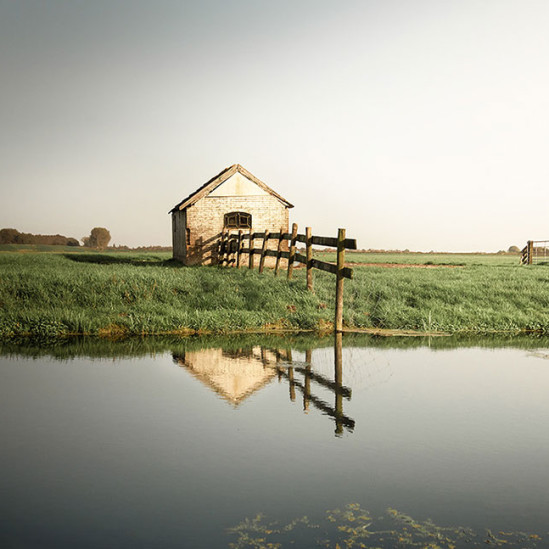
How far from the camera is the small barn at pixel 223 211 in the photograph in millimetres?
30344

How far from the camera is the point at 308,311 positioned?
13570mm

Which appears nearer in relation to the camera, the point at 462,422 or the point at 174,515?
the point at 174,515

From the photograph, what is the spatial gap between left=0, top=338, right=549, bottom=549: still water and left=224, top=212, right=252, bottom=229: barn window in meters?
22.5

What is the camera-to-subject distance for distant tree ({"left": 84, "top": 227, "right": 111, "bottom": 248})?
322 feet

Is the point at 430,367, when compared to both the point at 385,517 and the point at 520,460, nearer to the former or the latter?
the point at 520,460

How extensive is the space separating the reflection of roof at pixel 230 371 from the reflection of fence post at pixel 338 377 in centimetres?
90

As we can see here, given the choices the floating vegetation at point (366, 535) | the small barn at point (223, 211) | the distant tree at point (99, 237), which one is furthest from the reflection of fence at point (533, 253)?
the distant tree at point (99, 237)

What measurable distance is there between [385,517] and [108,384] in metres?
4.67

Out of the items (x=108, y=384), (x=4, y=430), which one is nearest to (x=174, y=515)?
(x=4, y=430)

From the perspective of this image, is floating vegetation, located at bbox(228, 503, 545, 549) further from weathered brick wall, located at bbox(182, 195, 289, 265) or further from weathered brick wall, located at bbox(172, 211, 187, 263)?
weathered brick wall, located at bbox(172, 211, 187, 263)

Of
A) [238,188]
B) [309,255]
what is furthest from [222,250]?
[309,255]

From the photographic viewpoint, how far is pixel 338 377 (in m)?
8.05

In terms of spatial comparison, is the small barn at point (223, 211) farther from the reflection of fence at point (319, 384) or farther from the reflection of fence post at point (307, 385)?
the reflection of fence post at point (307, 385)

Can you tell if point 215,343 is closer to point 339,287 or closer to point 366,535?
point 339,287
